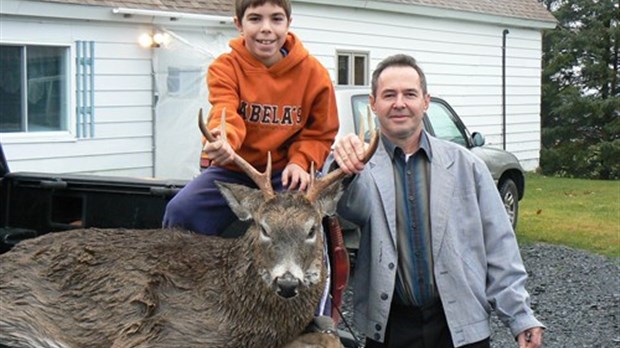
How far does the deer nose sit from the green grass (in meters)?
9.27

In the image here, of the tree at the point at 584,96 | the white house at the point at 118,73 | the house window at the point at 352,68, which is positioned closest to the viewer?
the white house at the point at 118,73

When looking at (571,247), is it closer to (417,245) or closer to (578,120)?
(417,245)

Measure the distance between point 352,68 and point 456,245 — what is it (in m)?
13.4

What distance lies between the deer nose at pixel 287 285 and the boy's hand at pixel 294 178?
0.77 metres

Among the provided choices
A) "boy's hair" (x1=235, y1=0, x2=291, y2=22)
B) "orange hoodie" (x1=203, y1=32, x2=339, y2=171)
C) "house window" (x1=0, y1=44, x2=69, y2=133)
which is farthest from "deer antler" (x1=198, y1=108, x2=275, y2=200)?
"house window" (x1=0, y1=44, x2=69, y2=133)

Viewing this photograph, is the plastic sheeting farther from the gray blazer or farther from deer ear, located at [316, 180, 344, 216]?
deer ear, located at [316, 180, 344, 216]

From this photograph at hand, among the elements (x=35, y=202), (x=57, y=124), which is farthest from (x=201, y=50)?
(x=35, y=202)

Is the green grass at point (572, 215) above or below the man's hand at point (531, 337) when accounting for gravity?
below

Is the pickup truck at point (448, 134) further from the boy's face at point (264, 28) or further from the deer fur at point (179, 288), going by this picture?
the deer fur at point (179, 288)

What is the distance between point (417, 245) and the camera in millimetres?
3953

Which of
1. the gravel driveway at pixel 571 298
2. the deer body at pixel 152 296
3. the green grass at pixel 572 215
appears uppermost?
the deer body at pixel 152 296

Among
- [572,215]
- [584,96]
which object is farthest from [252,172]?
[584,96]

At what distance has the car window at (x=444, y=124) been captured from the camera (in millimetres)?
11383

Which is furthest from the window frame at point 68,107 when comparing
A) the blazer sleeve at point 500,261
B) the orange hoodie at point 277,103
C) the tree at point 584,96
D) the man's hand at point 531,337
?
the tree at point 584,96
